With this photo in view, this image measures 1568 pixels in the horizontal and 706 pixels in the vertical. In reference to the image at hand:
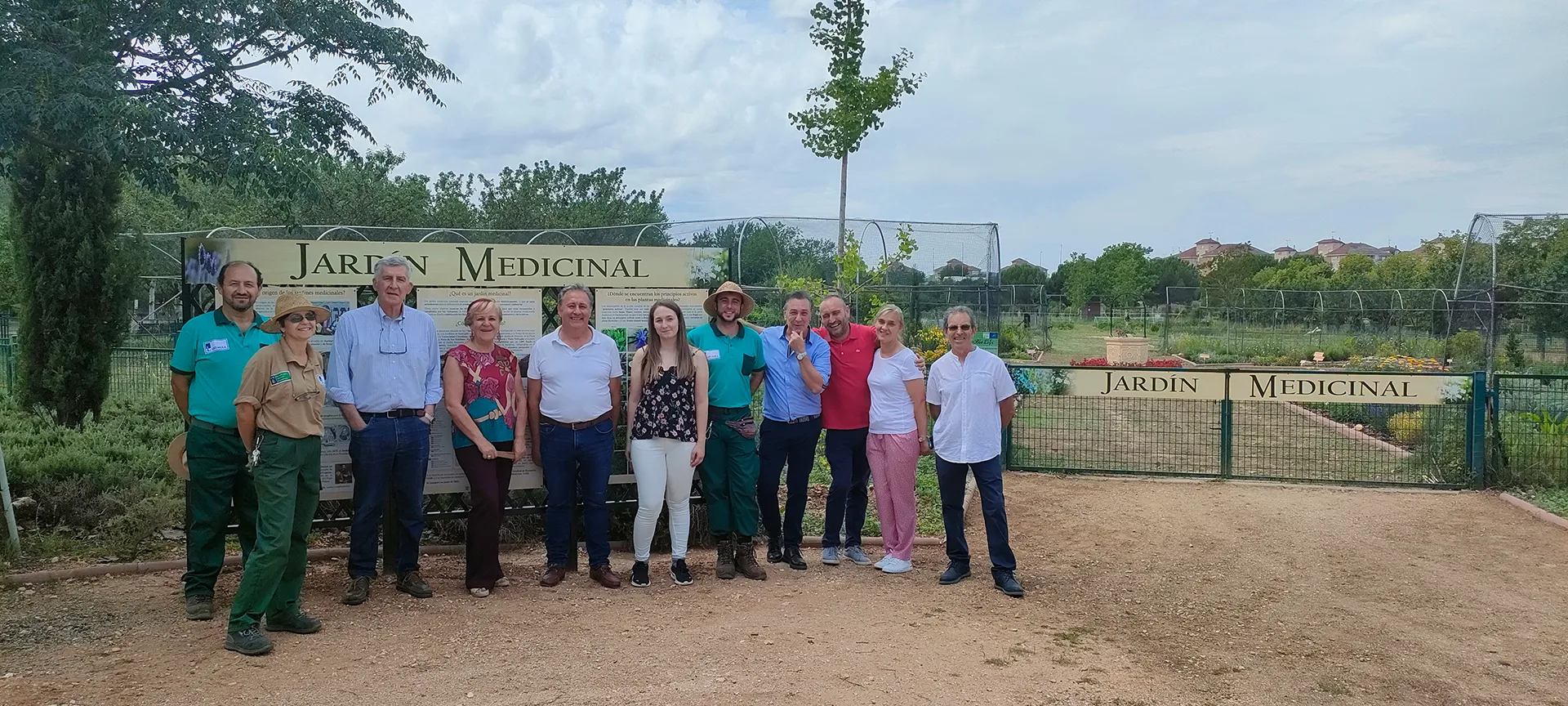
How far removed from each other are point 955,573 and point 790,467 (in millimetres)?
1086

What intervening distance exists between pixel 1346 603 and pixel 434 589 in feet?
15.6

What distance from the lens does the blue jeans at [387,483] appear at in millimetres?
5098

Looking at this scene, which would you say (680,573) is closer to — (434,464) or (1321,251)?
(434,464)

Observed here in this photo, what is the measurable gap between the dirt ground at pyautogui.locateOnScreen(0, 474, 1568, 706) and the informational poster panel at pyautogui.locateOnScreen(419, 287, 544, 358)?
1.31 metres

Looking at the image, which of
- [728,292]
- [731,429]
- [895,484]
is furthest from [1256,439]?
[728,292]

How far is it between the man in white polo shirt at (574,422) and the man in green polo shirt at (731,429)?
53 cm

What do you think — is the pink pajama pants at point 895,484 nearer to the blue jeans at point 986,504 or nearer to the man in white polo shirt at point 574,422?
the blue jeans at point 986,504

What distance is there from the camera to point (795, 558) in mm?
6062

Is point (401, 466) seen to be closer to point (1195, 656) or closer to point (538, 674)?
point (538, 674)

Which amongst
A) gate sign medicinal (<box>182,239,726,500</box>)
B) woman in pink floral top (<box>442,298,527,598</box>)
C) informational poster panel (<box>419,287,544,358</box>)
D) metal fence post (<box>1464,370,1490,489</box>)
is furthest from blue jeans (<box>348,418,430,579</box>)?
metal fence post (<box>1464,370,1490,489</box>)

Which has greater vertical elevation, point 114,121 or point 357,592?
point 114,121

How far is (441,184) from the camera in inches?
1205

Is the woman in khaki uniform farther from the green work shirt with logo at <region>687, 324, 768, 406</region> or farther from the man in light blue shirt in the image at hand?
the green work shirt with logo at <region>687, 324, 768, 406</region>

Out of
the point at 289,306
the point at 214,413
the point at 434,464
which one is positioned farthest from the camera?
the point at 434,464
